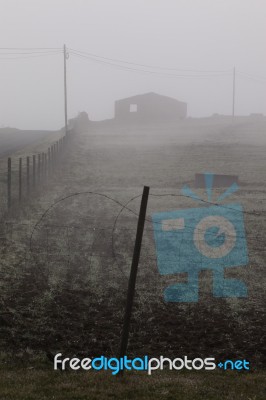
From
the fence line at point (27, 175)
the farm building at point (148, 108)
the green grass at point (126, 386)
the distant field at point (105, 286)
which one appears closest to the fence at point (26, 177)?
the fence line at point (27, 175)

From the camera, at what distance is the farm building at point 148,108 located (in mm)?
75500

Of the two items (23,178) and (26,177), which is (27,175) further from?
(23,178)

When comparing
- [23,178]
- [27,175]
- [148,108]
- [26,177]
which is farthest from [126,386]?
[148,108]

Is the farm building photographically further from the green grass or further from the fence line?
the green grass

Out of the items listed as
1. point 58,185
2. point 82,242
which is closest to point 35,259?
point 82,242

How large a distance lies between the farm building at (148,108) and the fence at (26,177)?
40080 mm

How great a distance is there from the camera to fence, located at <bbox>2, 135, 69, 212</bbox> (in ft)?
65.2

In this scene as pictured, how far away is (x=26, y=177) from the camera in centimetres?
2550

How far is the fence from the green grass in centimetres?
1180

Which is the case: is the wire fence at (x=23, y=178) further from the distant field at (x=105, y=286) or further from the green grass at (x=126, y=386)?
the green grass at (x=126, y=386)

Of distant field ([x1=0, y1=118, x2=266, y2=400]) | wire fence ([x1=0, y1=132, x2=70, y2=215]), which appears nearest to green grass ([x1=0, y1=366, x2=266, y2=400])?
distant field ([x1=0, y1=118, x2=266, y2=400])

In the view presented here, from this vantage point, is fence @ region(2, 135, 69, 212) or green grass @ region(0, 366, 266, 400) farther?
fence @ region(2, 135, 69, 212)

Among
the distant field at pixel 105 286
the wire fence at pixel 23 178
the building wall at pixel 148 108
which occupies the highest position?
the building wall at pixel 148 108

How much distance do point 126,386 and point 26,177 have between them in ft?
62.5
